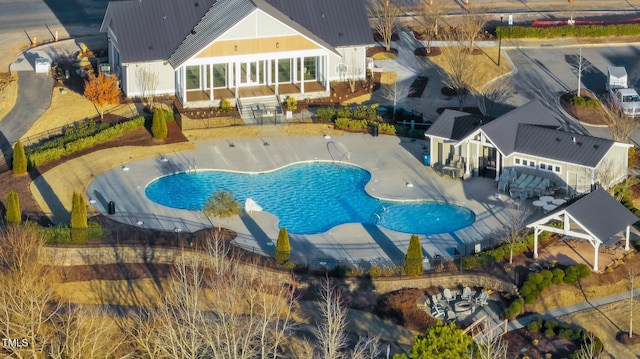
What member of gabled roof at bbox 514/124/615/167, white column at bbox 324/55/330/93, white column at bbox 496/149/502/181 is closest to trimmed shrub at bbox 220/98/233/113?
white column at bbox 324/55/330/93

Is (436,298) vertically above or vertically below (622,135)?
below

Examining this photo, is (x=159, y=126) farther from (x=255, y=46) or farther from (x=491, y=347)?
(x=491, y=347)

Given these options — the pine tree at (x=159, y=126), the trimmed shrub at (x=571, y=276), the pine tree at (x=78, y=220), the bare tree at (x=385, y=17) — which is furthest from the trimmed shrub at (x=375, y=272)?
the bare tree at (x=385, y=17)

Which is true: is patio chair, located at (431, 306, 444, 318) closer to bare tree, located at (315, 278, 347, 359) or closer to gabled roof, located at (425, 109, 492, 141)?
bare tree, located at (315, 278, 347, 359)

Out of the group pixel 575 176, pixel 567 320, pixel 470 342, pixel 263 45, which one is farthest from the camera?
pixel 263 45

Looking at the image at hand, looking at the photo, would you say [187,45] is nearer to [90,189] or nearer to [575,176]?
[90,189]

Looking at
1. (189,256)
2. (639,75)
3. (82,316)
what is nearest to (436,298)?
(189,256)
